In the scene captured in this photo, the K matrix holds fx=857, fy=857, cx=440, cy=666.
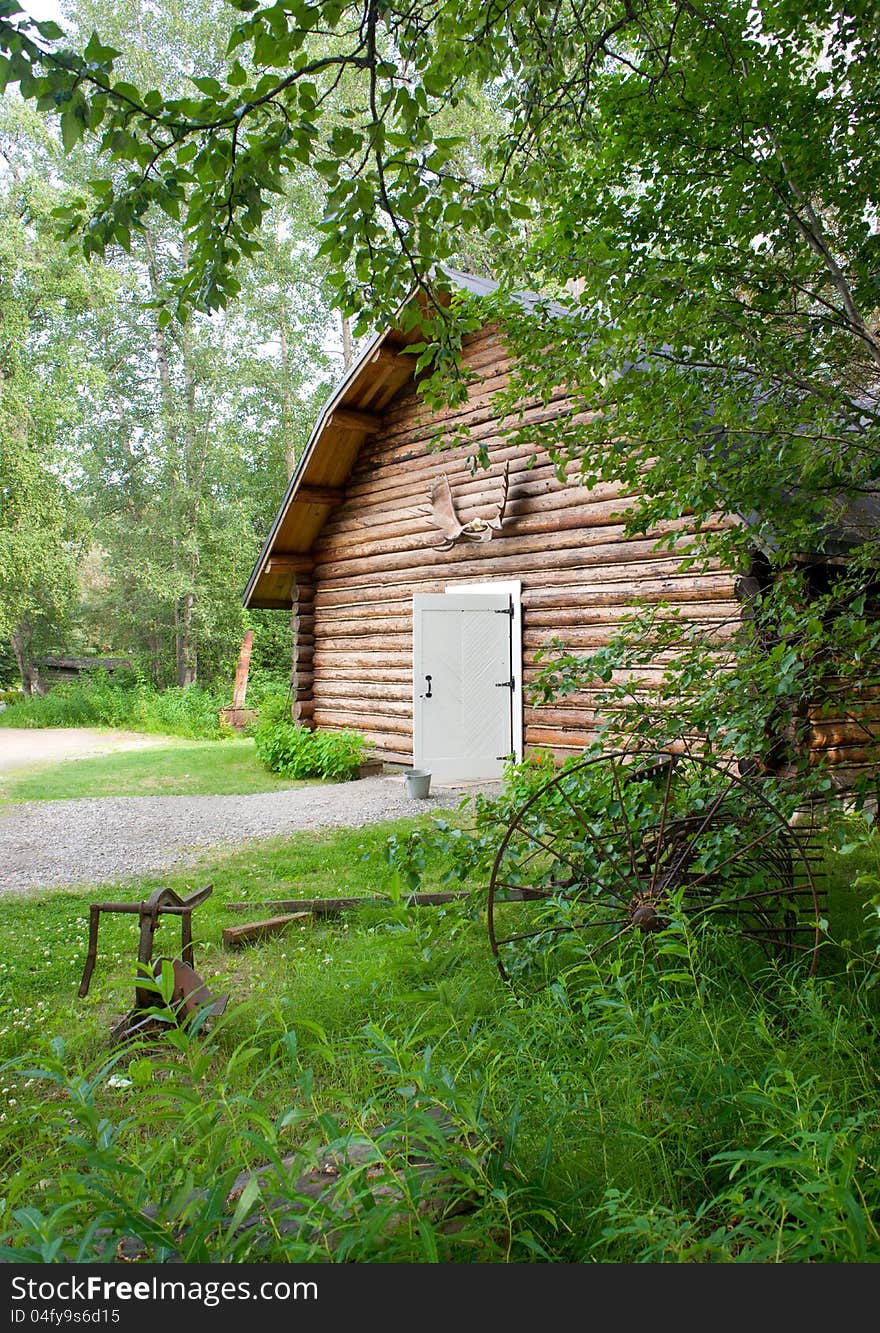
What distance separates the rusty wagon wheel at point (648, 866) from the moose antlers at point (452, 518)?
5986 millimetres

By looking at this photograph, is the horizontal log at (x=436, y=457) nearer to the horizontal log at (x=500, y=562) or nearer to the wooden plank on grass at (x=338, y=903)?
the horizontal log at (x=500, y=562)

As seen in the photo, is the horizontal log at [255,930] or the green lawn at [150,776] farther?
the green lawn at [150,776]

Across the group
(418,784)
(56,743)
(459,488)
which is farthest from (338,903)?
(56,743)

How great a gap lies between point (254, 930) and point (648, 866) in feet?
6.95

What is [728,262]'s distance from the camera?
3863 mm

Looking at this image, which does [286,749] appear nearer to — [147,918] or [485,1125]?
[147,918]

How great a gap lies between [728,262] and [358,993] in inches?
140

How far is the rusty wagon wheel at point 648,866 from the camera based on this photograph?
3.27 m

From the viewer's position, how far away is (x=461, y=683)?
966cm

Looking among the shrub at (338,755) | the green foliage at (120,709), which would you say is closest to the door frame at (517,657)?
the shrub at (338,755)

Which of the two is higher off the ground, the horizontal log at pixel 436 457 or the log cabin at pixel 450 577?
the horizontal log at pixel 436 457

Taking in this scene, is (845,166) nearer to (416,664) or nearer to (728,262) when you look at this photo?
(728,262)

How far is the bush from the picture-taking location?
1095 centimetres

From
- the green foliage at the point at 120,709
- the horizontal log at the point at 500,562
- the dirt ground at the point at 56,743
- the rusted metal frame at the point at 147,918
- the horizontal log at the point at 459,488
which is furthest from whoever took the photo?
the green foliage at the point at 120,709
